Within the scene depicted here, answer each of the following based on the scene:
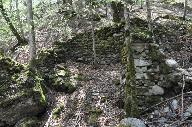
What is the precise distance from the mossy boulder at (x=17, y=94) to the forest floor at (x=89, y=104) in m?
0.64

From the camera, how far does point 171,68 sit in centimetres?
1177

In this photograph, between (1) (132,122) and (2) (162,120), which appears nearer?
(1) (132,122)

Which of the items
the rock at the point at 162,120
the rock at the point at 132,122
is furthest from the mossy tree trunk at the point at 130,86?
the rock at the point at 162,120

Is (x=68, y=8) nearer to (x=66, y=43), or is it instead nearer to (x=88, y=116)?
(x=66, y=43)

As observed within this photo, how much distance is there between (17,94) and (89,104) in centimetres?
276

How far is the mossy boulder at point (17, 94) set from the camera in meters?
11.8

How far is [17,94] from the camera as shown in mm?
12297

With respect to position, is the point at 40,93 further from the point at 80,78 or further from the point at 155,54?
the point at 155,54

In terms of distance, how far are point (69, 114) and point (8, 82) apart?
9.63 feet

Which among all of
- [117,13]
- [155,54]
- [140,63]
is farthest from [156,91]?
[117,13]

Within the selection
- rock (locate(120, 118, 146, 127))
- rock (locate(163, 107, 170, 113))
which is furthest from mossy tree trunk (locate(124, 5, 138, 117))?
rock (locate(163, 107, 170, 113))

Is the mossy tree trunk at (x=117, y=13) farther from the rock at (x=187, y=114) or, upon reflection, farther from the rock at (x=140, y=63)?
the rock at (x=187, y=114)

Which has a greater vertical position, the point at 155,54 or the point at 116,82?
the point at 155,54

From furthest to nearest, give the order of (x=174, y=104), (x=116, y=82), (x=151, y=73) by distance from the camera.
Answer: (x=116, y=82), (x=151, y=73), (x=174, y=104)
